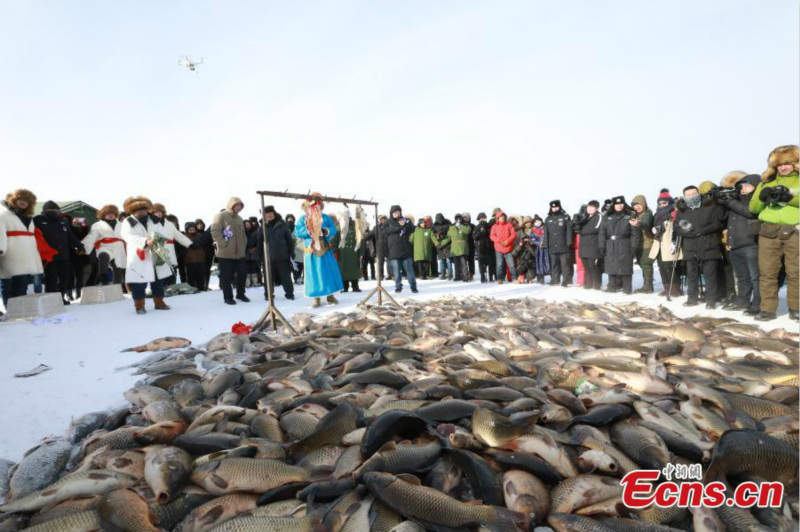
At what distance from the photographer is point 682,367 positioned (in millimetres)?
3926

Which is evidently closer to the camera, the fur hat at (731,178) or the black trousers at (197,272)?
the fur hat at (731,178)

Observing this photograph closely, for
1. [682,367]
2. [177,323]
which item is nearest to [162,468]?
[682,367]

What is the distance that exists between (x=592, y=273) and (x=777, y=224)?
16.5 feet

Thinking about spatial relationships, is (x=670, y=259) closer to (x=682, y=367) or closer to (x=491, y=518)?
(x=682, y=367)

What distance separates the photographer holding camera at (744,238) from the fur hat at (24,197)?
1249cm

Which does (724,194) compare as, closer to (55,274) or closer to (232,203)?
(232,203)

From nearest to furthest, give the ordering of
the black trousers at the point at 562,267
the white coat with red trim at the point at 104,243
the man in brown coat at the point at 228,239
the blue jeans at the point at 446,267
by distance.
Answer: the man in brown coat at the point at 228,239, the white coat with red trim at the point at 104,243, the black trousers at the point at 562,267, the blue jeans at the point at 446,267

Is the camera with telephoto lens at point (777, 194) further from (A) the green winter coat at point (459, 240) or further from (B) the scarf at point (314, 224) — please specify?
(A) the green winter coat at point (459, 240)

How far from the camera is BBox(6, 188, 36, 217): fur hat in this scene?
777 centimetres

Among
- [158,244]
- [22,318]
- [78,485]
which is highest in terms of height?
[158,244]

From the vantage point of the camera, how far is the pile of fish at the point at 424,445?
201 cm

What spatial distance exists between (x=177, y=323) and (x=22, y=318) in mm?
2536

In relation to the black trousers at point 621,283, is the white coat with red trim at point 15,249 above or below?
above

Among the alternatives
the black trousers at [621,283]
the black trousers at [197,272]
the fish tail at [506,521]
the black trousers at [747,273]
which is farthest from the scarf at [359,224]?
the fish tail at [506,521]
